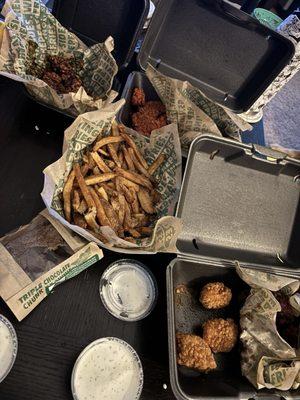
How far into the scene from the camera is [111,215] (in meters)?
1.23

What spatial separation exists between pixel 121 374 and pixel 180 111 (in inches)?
41.4

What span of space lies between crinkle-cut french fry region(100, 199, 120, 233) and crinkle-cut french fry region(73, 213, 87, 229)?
88mm

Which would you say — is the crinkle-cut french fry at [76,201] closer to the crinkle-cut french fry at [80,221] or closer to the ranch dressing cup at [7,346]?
the crinkle-cut french fry at [80,221]

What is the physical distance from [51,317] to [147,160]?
0.71m

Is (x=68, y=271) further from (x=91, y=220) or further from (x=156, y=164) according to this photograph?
(x=156, y=164)


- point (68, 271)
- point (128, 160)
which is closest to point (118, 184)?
point (128, 160)

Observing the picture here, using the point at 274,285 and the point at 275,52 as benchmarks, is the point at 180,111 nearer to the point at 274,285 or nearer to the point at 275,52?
the point at 275,52

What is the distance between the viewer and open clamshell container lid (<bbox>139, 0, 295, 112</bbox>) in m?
1.55

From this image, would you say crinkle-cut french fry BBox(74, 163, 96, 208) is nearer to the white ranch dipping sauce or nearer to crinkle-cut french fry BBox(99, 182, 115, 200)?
crinkle-cut french fry BBox(99, 182, 115, 200)

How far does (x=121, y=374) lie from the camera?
3.43ft

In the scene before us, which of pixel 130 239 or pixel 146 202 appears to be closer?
pixel 130 239

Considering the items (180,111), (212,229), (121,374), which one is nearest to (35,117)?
(180,111)

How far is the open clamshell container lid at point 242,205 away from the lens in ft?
4.54

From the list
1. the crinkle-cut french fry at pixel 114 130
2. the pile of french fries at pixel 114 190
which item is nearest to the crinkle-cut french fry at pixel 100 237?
the pile of french fries at pixel 114 190
